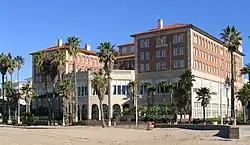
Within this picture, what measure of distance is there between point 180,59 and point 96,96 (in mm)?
22188

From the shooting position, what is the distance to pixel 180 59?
10800 cm

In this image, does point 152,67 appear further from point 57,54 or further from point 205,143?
point 205,143

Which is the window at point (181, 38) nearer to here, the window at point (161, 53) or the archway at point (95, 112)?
the window at point (161, 53)

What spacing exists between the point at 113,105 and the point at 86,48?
39002 mm

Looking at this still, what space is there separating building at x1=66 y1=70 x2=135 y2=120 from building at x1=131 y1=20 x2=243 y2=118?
471 centimetres

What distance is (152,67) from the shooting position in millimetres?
112750

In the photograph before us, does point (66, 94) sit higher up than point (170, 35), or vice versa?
point (170, 35)

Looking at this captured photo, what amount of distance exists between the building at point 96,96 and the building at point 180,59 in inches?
186

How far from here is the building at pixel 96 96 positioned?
358 ft

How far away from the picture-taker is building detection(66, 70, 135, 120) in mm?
109062

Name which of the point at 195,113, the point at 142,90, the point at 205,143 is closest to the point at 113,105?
the point at 142,90

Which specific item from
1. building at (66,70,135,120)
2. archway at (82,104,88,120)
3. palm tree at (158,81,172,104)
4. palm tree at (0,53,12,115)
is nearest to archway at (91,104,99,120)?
building at (66,70,135,120)

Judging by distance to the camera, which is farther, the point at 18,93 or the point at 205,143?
the point at 18,93

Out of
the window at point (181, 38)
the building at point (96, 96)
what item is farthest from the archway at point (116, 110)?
the window at point (181, 38)
